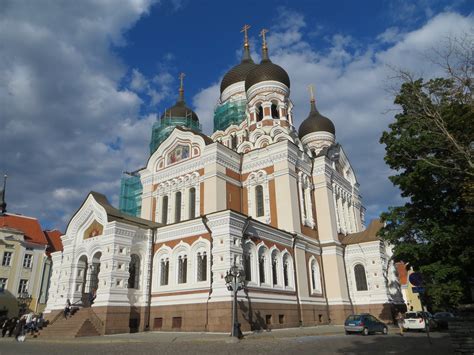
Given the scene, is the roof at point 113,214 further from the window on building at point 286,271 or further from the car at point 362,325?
the car at point 362,325

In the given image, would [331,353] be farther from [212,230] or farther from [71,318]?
[71,318]

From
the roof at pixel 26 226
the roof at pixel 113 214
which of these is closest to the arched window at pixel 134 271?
the roof at pixel 113 214

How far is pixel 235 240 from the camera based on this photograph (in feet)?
60.0

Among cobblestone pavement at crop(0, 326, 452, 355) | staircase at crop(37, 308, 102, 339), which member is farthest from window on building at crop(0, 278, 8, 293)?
cobblestone pavement at crop(0, 326, 452, 355)

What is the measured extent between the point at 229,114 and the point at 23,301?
24.3 meters

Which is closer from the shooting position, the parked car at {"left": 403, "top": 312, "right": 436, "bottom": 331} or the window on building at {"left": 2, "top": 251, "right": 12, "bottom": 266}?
the parked car at {"left": 403, "top": 312, "right": 436, "bottom": 331}

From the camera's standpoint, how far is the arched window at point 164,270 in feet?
66.3

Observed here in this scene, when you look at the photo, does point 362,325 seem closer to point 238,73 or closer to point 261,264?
point 261,264

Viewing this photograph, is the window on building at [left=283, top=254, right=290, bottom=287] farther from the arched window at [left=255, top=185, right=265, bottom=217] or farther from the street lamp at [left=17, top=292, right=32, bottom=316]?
the street lamp at [left=17, top=292, right=32, bottom=316]

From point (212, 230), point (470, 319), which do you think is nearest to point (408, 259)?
point (470, 319)

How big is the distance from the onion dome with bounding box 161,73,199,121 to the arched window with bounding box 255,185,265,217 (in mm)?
16226

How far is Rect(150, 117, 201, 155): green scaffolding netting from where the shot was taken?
36.2 metres

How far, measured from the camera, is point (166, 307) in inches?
754

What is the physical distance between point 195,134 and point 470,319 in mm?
21137
